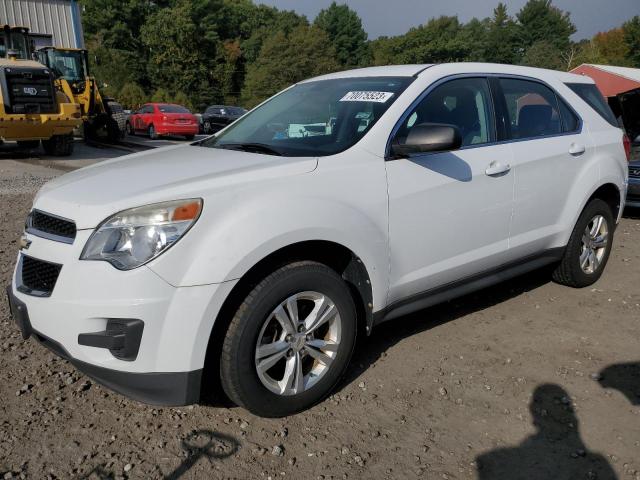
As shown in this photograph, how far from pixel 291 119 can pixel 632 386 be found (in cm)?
255

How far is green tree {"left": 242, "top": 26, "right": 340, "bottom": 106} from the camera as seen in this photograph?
55156 millimetres

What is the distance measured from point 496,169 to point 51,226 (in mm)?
2534

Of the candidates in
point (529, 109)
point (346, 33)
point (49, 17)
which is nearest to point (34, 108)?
point (529, 109)

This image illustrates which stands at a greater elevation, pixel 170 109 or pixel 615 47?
pixel 615 47

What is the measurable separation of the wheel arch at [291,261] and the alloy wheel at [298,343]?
0.57ft

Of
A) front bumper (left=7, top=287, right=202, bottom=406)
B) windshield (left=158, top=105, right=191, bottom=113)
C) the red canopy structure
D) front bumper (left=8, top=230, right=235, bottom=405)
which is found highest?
the red canopy structure

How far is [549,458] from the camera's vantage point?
2477 millimetres

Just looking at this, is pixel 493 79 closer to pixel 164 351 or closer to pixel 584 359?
pixel 584 359

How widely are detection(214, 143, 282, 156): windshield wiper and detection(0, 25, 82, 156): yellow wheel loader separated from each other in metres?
11.0

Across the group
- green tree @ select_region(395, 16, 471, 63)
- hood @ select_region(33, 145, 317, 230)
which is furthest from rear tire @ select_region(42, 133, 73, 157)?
green tree @ select_region(395, 16, 471, 63)

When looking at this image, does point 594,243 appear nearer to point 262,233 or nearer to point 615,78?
point 262,233

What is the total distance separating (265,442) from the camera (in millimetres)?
2572

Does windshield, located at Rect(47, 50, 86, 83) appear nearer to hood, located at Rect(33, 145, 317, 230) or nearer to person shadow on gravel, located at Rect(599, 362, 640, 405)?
hood, located at Rect(33, 145, 317, 230)

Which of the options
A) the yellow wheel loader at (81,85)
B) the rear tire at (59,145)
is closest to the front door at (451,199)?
the rear tire at (59,145)
